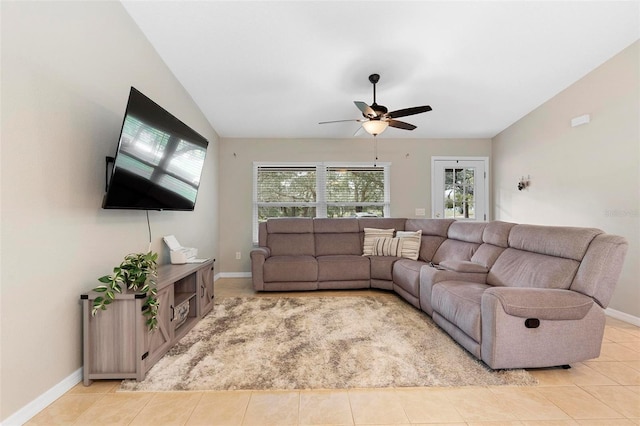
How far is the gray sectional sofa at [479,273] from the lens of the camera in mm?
1854

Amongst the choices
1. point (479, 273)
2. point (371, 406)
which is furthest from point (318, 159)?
point (371, 406)

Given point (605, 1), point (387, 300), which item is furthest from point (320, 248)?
point (605, 1)

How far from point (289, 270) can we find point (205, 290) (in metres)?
1.19

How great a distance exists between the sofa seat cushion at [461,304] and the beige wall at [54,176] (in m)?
2.56

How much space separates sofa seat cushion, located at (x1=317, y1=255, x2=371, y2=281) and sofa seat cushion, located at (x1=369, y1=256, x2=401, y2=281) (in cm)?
8

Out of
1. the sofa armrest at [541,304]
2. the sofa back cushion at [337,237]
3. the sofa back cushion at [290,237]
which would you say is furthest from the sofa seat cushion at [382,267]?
the sofa armrest at [541,304]

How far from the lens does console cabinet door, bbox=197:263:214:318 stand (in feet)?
9.28

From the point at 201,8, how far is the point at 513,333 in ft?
10.9

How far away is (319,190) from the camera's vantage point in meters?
5.19

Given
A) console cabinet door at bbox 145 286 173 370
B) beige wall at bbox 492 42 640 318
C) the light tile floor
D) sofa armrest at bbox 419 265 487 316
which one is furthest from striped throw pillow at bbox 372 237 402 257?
console cabinet door at bbox 145 286 173 370

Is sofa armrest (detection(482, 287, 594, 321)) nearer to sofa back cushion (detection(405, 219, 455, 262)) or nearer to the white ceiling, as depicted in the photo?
sofa back cushion (detection(405, 219, 455, 262))

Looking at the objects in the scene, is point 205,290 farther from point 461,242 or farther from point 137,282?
point 461,242

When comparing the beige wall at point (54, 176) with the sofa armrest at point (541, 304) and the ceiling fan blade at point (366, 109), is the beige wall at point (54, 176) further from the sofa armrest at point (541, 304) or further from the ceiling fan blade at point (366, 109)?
the sofa armrest at point (541, 304)

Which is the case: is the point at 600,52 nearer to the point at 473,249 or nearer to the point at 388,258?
the point at 473,249
